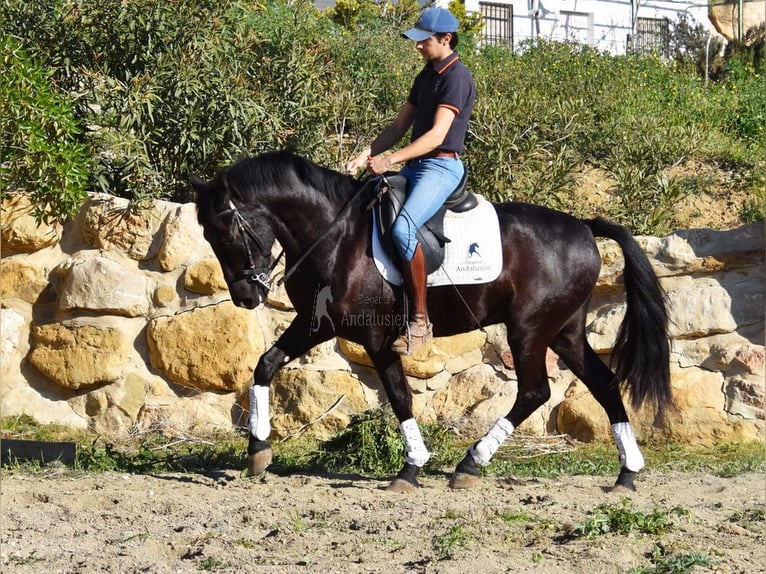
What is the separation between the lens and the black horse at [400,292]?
5.57 m

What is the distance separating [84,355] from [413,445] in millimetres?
2845

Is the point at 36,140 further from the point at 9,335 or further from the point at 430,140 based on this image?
the point at 430,140

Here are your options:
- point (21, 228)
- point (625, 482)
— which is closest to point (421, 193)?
point (625, 482)

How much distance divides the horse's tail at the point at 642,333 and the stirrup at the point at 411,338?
1.27m

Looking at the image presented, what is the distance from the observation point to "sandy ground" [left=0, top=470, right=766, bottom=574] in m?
4.21

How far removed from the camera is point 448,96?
5656mm

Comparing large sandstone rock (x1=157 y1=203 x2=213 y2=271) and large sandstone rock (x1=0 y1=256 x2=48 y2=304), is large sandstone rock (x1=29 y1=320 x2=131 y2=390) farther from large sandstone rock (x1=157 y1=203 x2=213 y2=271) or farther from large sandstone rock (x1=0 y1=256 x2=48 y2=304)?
large sandstone rock (x1=157 y1=203 x2=213 y2=271)

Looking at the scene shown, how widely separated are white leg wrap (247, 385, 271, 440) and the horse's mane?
3.78 feet

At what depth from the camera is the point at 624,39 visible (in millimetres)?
21453

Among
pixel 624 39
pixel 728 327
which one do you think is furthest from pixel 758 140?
pixel 624 39

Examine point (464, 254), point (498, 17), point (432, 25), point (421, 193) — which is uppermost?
point (498, 17)

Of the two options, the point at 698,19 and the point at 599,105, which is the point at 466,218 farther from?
the point at 698,19

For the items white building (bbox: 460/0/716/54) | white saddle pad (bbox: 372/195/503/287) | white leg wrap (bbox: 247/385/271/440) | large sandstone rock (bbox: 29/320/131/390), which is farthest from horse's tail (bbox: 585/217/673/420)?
white building (bbox: 460/0/716/54)

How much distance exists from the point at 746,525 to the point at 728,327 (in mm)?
2453
